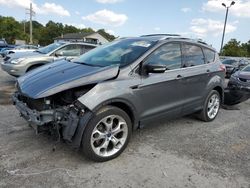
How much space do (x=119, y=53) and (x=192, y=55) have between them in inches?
62.1

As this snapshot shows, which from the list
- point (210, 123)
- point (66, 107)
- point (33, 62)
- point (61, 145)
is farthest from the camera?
point (33, 62)

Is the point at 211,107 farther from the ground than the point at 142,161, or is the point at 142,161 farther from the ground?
the point at 211,107

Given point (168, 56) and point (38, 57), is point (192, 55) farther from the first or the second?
point (38, 57)

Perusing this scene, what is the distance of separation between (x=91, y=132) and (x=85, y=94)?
19.7 inches

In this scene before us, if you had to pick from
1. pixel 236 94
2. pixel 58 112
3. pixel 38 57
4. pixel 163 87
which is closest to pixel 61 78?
pixel 58 112

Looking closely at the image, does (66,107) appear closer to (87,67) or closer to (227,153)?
(87,67)

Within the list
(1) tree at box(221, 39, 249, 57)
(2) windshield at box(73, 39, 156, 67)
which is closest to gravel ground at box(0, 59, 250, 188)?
(2) windshield at box(73, 39, 156, 67)

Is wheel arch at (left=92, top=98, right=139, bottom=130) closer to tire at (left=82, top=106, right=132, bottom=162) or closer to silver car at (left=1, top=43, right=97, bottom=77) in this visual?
tire at (left=82, top=106, right=132, bottom=162)

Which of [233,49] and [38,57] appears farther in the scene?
[233,49]

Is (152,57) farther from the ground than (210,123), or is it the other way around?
(152,57)

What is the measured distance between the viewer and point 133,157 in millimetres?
3816

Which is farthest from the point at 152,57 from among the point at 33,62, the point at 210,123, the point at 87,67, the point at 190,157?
the point at 33,62

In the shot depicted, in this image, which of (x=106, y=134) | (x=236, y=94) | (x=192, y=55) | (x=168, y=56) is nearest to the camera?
(x=106, y=134)

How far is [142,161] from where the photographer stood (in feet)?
12.1
